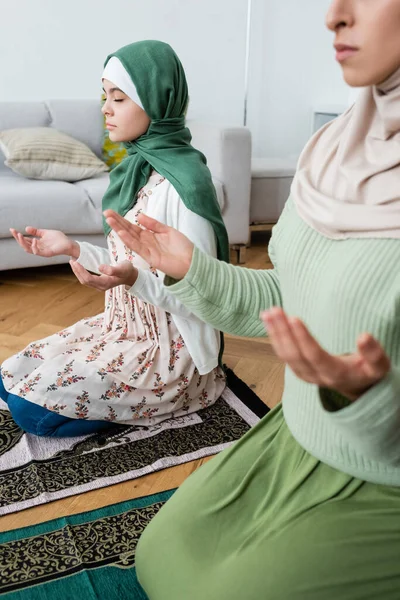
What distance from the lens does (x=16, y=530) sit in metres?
1.34

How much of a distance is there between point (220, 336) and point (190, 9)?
279 centimetres

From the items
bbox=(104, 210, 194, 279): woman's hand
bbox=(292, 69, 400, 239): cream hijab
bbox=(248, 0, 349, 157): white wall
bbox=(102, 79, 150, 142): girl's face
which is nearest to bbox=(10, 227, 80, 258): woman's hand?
bbox=(102, 79, 150, 142): girl's face

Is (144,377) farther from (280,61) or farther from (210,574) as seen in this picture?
(280,61)

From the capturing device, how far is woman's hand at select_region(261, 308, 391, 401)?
66cm

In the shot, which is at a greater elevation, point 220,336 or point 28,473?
point 220,336

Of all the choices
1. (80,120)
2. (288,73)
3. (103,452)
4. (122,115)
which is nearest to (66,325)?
(103,452)

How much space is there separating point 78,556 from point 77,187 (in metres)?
2.02

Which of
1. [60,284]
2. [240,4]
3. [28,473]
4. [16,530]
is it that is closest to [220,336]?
[28,473]

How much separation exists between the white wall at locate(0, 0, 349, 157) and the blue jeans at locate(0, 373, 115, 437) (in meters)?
2.56

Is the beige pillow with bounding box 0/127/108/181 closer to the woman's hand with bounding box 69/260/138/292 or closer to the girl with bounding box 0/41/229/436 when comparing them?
the girl with bounding box 0/41/229/436

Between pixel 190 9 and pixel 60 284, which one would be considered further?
pixel 190 9

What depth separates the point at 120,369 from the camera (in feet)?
5.48

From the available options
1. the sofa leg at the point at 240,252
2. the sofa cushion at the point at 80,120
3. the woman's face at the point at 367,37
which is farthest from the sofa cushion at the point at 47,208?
the woman's face at the point at 367,37

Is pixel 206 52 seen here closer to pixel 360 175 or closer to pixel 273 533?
pixel 360 175
